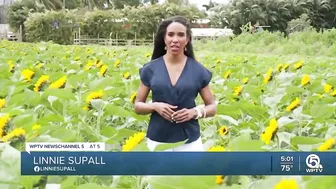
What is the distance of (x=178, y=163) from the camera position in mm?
630

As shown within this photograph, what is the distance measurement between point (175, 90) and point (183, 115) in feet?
0.14

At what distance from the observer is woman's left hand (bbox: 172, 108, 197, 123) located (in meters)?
1.11

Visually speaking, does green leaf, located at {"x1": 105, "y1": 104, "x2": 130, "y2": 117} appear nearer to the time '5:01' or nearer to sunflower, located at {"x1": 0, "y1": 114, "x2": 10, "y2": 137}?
sunflower, located at {"x1": 0, "y1": 114, "x2": 10, "y2": 137}

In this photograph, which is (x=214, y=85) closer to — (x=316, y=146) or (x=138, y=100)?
(x=138, y=100)

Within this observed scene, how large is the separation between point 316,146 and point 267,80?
0.90 meters

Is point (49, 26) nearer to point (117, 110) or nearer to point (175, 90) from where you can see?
point (117, 110)

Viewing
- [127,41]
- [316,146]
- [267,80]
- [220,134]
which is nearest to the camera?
[316,146]

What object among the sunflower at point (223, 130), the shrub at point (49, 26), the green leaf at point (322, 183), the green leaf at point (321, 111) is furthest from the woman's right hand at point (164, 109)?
the shrub at point (49, 26)

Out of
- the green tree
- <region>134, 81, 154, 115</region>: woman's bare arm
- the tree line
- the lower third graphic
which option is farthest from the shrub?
the lower third graphic

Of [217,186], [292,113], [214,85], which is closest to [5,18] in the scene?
[214,85]

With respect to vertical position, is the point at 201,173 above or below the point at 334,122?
above

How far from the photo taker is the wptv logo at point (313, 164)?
67 cm

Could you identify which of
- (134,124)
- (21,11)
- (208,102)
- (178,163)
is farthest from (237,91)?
(21,11)

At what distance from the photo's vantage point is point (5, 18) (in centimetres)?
1138
